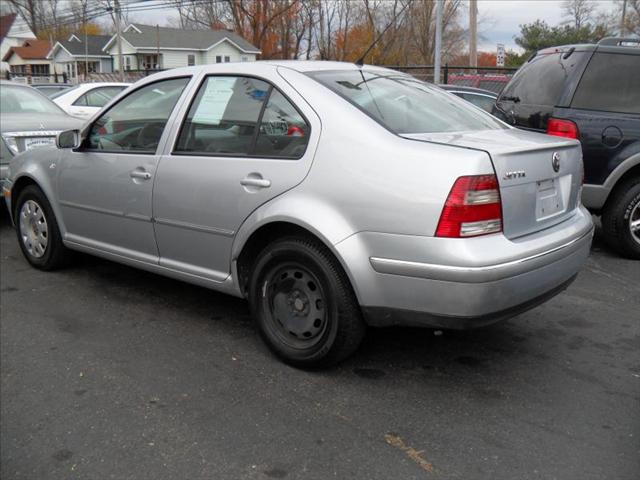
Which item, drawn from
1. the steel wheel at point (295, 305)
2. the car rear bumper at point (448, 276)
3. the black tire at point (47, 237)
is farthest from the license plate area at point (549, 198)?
the black tire at point (47, 237)

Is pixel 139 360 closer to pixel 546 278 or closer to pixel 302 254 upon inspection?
pixel 302 254

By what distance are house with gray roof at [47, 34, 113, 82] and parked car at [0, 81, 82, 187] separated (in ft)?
179

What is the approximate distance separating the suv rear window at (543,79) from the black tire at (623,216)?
1.02m

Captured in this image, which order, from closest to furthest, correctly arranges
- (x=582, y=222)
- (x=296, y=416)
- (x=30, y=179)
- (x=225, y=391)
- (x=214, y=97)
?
(x=296, y=416)
(x=225, y=391)
(x=582, y=222)
(x=214, y=97)
(x=30, y=179)

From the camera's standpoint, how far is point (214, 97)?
3.97 m

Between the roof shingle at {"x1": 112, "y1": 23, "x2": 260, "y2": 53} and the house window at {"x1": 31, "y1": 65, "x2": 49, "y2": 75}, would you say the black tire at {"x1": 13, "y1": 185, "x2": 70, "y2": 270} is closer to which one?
the roof shingle at {"x1": 112, "y1": 23, "x2": 260, "y2": 53}

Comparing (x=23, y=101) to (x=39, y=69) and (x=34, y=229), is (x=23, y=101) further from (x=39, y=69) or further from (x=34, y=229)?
(x=39, y=69)

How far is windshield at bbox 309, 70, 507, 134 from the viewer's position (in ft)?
11.4

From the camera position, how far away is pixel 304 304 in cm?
350

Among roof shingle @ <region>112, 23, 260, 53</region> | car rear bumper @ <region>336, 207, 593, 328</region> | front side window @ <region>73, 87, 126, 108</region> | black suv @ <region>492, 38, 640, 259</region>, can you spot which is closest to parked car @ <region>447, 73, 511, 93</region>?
front side window @ <region>73, 87, 126, 108</region>

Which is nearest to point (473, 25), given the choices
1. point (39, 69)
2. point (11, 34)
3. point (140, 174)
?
point (140, 174)

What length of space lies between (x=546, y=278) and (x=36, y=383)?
9.02 feet

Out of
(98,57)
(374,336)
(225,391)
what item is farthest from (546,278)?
(98,57)

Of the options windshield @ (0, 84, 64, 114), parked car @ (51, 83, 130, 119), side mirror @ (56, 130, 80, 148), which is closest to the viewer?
side mirror @ (56, 130, 80, 148)
